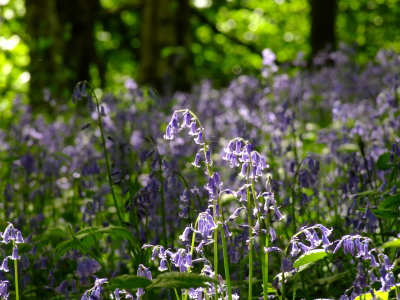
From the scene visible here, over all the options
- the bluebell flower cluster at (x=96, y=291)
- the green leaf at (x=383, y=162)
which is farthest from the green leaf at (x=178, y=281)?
the green leaf at (x=383, y=162)

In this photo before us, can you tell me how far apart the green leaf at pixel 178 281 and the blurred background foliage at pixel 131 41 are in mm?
2557

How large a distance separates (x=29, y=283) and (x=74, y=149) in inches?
99.9

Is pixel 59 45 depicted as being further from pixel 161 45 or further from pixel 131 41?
pixel 131 41

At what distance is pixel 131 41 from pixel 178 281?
25412 millimetres

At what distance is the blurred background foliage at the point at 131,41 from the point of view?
11.0 metres

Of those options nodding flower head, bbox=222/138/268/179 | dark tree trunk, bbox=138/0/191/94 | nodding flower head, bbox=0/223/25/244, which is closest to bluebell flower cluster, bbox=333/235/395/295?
nodding flower head, bbox=222/138/268/179

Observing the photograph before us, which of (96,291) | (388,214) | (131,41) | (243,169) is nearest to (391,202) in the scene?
(388,214)

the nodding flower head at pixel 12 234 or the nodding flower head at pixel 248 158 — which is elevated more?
the nodding flower head at pixel 248 158

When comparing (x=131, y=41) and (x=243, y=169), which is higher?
(x=131, y=41)

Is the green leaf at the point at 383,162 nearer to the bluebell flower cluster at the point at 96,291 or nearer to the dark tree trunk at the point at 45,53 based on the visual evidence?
the bluebell flower cluster at the point at 96,291

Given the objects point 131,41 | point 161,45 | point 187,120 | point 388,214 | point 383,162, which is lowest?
point 388,214

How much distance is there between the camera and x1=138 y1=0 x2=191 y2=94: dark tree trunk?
43.5 ft

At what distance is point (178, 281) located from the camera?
227 cm

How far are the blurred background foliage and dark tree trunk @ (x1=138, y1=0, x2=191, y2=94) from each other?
0.7 inches
